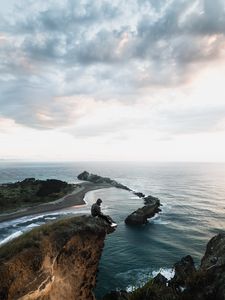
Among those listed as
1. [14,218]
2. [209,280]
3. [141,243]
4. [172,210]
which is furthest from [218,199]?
[209,280]

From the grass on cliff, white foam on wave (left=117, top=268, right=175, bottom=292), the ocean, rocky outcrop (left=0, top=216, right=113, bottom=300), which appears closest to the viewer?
rocky outcrop (left=0, top=216, right=113, bottom=300)

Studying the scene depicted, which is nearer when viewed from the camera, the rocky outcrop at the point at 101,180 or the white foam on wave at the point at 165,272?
the white foam on wave at the point at 165,272

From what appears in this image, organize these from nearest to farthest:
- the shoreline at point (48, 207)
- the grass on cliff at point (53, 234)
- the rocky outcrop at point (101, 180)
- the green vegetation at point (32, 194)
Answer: the grass on cliff at point (53, 234) → the shoreline at point (48, 207) → the green vegetation at point (32, 194) → the rocky outcrop at point (101, 180)

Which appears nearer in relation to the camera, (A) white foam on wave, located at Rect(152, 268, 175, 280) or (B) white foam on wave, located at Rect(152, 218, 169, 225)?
(A) white foam on wave, located at Rect(152, 268, 175, 280)

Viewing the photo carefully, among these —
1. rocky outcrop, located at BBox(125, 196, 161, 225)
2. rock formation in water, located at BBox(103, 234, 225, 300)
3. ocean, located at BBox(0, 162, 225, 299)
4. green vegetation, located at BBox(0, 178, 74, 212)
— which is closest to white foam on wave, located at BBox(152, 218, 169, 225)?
ocean, located at BBox(0, 162, 225, 299)

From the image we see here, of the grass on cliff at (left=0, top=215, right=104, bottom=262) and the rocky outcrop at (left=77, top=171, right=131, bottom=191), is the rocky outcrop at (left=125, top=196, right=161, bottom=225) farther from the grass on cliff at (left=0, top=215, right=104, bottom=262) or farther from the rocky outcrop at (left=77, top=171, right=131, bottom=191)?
the rocky outcrop at (left=77, top=171, right=131, bottom=191)

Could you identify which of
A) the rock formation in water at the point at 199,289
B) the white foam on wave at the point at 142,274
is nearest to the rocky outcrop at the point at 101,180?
the white foam on wave at the point at 142,274

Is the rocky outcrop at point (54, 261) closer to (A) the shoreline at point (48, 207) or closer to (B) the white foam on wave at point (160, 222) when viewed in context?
(B) the white foam on wave at point (160, 222)
